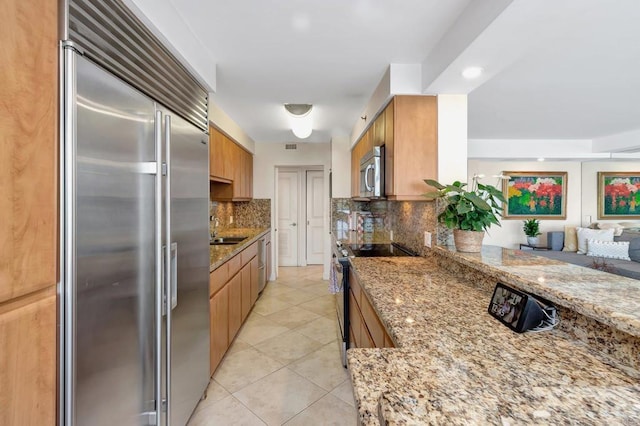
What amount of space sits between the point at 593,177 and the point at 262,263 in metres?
6.49

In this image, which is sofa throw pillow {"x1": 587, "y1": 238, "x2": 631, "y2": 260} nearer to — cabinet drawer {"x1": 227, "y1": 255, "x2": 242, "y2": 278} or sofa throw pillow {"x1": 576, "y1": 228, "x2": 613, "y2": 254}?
sofa throw pillow {"x1": 576, "y1": 228, "x2": 613, "y2": 254}

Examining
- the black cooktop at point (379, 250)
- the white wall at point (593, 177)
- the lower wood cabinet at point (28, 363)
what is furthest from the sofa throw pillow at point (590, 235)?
the lower wood cabinet at point (28, 363)

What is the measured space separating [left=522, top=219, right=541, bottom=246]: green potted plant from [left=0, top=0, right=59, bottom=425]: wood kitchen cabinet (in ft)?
21.5

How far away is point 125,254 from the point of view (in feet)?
3.64

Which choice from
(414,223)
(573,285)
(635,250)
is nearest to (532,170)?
(635,250)

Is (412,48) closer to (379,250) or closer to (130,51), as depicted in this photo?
(130,51)

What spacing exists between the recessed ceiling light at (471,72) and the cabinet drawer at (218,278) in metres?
2.16

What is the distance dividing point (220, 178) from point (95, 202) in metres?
2.40

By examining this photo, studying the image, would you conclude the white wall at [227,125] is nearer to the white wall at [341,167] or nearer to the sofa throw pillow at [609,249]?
the white wall at [341,167]

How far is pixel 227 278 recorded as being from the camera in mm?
2504

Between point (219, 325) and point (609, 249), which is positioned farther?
point (609, 249)

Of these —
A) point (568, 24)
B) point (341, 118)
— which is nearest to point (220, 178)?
point (341, 118)

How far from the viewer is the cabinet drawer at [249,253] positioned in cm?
314

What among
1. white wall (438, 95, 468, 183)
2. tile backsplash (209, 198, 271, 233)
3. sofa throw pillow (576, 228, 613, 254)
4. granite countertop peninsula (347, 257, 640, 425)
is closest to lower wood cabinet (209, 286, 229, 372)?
granite countertop peninsula (347, 257, 640, 425)
